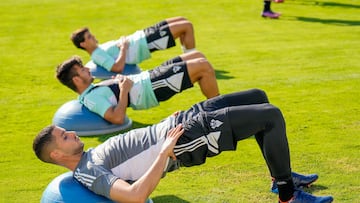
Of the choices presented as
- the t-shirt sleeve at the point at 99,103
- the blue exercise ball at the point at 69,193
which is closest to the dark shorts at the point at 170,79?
the t-shirt sleeve at the point at 99,103

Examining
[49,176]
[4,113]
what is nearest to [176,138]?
[49,176]

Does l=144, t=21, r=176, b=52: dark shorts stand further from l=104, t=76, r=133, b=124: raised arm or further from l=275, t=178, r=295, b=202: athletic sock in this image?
l=275, t=178, r=295, b=202: athletic sock

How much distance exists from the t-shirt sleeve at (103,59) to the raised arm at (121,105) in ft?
5.93

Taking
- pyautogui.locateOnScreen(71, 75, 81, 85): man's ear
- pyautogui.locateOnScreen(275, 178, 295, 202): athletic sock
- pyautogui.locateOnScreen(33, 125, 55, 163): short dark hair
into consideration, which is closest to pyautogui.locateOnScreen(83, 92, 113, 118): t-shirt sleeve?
pyautogui.locateOnScreen(71, 75, 81, 85): man's ear

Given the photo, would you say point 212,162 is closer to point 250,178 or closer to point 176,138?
point 250,178

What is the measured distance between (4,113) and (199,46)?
4.02 meters

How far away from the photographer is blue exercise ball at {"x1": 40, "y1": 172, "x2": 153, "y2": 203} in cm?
467

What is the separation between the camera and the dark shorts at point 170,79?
22.4ft

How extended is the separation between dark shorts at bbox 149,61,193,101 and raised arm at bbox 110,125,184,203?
2.27m

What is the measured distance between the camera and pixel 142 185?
14.6ft

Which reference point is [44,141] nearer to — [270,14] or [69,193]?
[69,193]

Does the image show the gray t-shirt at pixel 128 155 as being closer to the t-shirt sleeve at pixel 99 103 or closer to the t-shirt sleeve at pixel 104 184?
the t-shirt sleeve at pixel 104 184

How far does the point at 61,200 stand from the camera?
473 cm

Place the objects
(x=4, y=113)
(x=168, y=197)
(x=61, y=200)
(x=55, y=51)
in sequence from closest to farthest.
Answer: (x=61, y=200)
(x=168, y=197)
(x=4, y=113)
(x=55, y=51)
